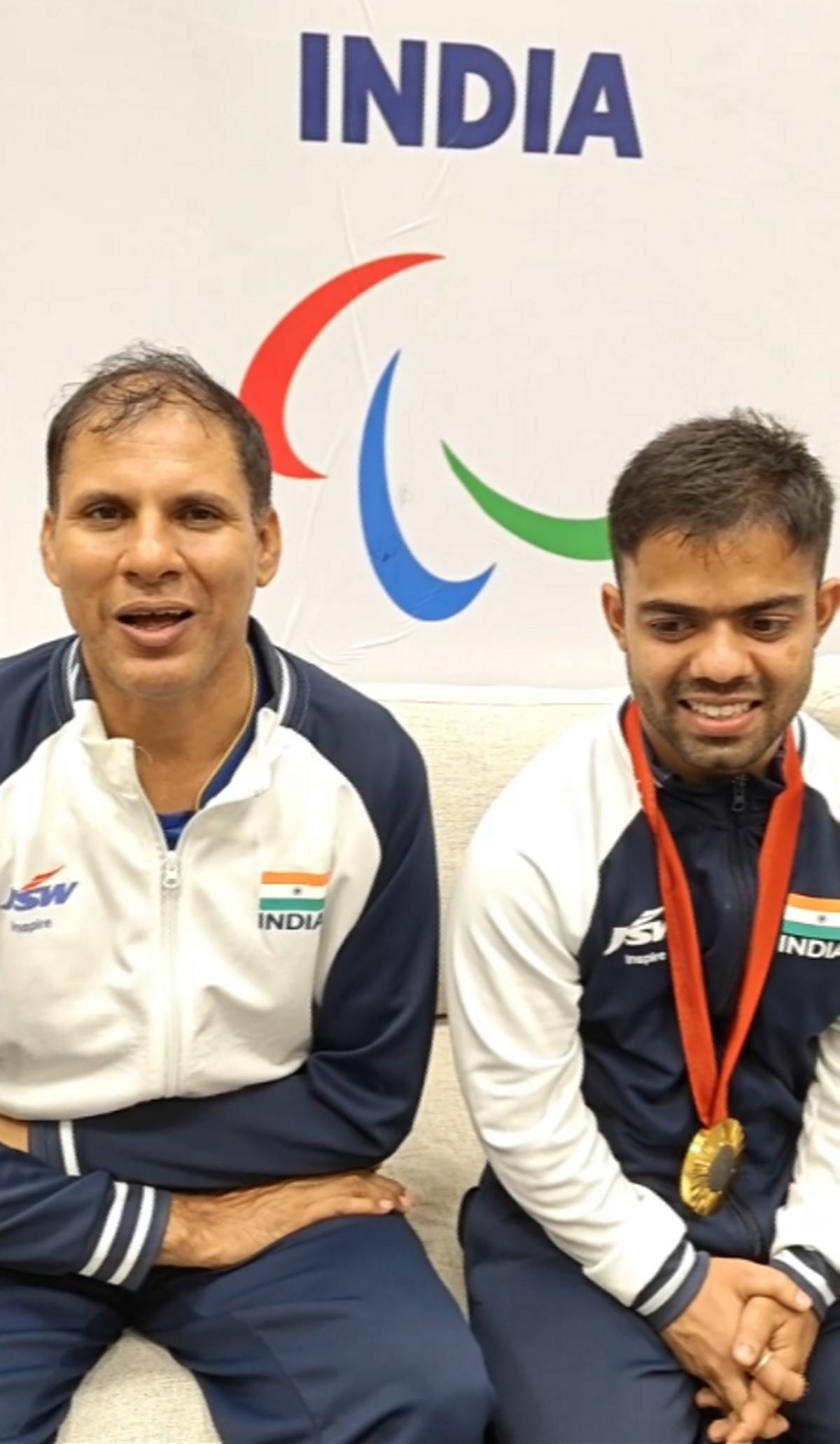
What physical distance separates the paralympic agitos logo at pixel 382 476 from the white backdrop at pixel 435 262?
0.04 feet

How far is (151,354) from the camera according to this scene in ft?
4.30

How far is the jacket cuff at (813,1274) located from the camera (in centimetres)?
124

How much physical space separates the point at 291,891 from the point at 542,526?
0.80 metres

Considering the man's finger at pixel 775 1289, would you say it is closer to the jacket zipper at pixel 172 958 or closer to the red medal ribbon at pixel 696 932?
the red medal ribbon at pixel 696 932

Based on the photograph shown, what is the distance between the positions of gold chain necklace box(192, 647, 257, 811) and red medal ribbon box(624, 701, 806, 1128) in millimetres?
367

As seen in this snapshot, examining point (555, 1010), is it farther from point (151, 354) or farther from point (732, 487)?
point (151, 354)

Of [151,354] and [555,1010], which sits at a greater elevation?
[151,354]

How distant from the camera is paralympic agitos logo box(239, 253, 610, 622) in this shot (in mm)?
1783

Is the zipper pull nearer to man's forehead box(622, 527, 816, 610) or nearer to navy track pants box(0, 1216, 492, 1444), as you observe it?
navy track pants box(0, 1216, 492, 1444)

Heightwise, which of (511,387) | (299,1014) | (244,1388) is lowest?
(244,1388)

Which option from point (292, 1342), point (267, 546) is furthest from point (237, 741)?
point (292, 1342)

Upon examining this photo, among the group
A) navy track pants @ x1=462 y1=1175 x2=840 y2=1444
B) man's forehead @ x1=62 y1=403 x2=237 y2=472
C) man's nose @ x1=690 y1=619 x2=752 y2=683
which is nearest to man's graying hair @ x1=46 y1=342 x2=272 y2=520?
man's forehead @ x1=62 y1=403 x2=237 y2=472

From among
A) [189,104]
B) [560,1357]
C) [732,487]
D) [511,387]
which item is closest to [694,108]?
[511,387]

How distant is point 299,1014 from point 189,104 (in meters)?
1.11
